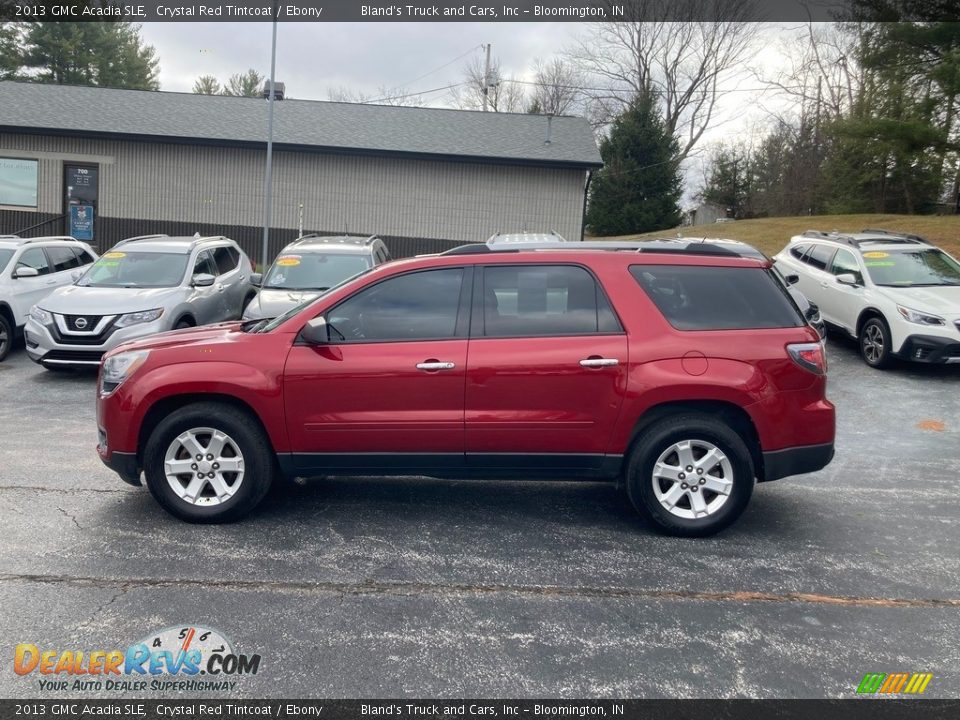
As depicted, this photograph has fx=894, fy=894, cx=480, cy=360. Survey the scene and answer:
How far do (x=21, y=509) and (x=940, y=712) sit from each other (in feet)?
18.1

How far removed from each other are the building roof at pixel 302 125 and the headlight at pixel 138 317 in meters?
12.8

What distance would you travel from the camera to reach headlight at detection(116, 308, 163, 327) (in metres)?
10.7

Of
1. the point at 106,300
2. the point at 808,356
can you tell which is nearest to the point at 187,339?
the point at 808,356

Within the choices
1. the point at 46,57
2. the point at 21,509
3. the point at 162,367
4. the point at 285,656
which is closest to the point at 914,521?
the point at 285,656

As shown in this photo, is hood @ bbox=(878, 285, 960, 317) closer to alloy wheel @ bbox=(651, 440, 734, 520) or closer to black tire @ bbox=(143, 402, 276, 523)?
alloy wheel @ bbox=(651, 440, 734, 520)

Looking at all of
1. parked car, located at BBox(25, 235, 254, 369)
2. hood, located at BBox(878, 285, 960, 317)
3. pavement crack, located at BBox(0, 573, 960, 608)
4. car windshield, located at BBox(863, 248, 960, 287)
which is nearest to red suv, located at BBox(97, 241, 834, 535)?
pavement crack, located at BBox(0, 573, 960, 608)

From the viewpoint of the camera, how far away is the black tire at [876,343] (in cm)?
1200

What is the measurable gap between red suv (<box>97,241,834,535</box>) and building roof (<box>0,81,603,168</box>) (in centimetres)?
1751

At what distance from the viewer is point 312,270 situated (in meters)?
12.1

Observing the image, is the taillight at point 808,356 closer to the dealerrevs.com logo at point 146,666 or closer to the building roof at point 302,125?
the dealerrevs.com logo at point 146,666

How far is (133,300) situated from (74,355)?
0.95 m

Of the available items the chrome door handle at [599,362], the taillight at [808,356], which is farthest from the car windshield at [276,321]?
the taillight at [808,356]

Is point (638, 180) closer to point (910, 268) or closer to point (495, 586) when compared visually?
point (910, 268)

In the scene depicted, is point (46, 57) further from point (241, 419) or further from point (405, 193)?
point (241, 419)
